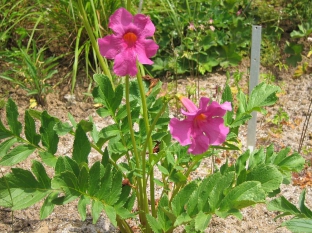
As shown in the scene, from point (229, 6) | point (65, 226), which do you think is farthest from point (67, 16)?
point (65, 226)

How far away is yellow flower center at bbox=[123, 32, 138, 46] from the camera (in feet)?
3.52

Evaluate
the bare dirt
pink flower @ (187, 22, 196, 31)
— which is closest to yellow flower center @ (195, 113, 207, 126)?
the bare dirt

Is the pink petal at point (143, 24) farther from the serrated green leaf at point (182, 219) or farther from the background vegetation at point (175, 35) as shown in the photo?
the background vegetation at point (175, 35)

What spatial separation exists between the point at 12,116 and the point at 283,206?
87 centimetres

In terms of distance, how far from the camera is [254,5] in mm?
3285

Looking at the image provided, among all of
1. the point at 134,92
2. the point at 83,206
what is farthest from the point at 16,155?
the point at 134,92

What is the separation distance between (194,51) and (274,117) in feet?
2.38

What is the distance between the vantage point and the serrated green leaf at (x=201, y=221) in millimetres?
1172

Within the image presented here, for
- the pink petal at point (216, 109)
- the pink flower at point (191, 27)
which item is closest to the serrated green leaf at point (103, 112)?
the pink petal at point (216, 109)

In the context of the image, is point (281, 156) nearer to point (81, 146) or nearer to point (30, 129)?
point (81, 146)

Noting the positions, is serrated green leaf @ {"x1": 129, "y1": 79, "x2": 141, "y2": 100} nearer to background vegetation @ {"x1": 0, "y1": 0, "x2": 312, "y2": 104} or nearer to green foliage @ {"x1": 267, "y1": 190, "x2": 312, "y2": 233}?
green foliage @ {"x1": 267, "y1": 190, "x2": 312, "y2": 233}

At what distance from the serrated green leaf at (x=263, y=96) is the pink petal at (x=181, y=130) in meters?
0.48

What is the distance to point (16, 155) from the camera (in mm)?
1420

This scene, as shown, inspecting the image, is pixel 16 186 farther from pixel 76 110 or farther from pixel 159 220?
pixel 76 110
